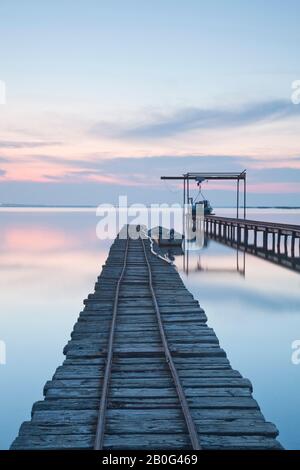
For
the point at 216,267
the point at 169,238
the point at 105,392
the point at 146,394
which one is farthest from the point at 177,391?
the point at 169,238

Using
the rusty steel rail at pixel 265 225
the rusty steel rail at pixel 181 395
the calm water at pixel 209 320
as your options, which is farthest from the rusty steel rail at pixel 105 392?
the rusty steel rail at pixel 265 225

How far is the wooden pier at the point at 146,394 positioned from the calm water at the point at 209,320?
135cm

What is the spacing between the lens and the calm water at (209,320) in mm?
9943

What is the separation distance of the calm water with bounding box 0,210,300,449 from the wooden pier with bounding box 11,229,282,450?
4.42ft

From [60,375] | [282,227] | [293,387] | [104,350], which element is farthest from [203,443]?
[282,227]

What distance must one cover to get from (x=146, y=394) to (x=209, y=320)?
9855 millimetres

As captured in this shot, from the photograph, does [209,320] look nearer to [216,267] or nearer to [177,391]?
[177,391]

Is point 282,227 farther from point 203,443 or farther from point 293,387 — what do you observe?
point 203,443

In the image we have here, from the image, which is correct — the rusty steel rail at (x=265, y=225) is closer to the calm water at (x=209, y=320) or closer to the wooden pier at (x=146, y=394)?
the calm water at (x=209, y=320)

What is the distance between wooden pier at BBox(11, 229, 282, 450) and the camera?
5914 millimetres

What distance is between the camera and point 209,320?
16938 millimetres

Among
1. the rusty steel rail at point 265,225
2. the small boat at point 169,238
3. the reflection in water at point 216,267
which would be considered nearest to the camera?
the reflection in water at point 216,267

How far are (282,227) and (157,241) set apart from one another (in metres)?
11.0

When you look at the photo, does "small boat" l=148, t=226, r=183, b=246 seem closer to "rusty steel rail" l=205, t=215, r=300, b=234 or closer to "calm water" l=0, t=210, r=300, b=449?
"calm water" l=0, t=210, r=300, b=449
